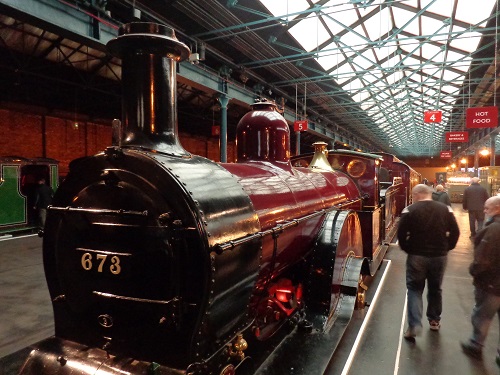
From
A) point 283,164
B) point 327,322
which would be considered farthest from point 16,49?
point 327,322

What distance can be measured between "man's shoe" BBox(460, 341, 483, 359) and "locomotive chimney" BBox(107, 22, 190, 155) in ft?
10.8

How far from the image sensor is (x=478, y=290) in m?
3.27

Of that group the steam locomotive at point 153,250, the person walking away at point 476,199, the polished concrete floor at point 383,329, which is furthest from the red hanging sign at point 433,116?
the steam locomotive at point 153,250

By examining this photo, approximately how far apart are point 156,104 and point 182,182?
0.71m

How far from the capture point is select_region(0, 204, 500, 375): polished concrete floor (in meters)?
3.05

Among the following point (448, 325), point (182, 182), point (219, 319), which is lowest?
point (448, 325)

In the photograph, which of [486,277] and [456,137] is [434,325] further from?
[456,137]

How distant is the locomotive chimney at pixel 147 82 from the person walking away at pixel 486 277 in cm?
281

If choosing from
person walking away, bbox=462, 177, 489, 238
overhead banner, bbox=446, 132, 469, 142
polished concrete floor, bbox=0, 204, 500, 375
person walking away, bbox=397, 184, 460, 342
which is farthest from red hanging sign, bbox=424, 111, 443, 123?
person walking away, bbox=397, 184, 460, 342

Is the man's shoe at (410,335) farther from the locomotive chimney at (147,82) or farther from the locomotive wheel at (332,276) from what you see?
the locomotive chimney at (147,82)

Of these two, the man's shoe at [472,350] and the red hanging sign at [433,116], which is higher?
the red hanging sign at [433,116]

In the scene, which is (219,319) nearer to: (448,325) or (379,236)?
(448,325)

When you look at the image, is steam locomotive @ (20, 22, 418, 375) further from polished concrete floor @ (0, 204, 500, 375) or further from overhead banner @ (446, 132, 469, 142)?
overhead banner @ (446, 132, 469, 142)

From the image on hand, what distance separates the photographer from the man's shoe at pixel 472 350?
3.25 m
